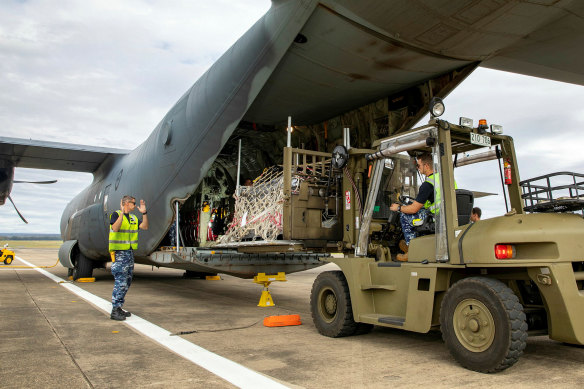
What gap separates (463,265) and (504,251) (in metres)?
0.40

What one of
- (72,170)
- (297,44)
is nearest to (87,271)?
(72,170)

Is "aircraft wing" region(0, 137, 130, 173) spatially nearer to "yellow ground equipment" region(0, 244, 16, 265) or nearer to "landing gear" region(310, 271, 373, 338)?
"landing gear" region(310, 271, 373, 338)

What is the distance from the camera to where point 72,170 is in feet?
49.7

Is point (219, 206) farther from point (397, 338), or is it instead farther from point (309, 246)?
point (397, 338)

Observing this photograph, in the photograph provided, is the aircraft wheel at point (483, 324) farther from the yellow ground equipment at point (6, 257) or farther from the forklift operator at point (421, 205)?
the yellow ground equipment at point (6, 257)

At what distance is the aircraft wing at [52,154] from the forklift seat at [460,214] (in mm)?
10890

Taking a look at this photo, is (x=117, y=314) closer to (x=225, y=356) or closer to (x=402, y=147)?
(x=225, y=356)

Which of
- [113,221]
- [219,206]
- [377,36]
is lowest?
[113,221]

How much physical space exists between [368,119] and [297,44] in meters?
2.17

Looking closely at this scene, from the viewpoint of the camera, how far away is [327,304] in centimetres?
560

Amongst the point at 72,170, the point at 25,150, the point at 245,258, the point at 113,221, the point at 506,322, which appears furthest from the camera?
the point at 72,170

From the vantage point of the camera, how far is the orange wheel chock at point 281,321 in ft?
20.1

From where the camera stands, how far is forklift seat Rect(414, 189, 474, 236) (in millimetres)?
4514

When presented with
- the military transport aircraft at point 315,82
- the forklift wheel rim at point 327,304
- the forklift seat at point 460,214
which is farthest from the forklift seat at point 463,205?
the military transport aircraft at point 315,82
